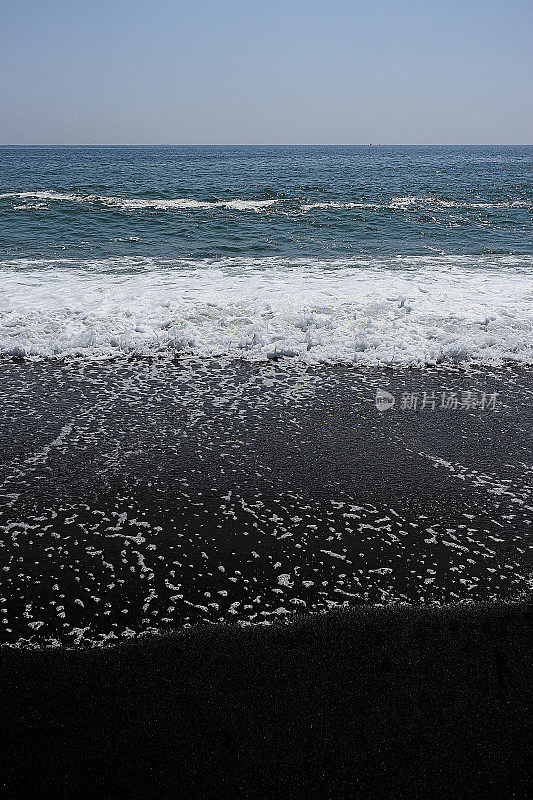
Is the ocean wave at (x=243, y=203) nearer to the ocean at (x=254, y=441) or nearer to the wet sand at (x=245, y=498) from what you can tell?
the ocean at (x=254, y=441)

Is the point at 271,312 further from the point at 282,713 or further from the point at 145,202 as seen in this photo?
the point at 145,202

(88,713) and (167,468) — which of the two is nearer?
(88,713)

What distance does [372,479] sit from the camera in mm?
4082

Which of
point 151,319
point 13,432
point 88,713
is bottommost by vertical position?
point 88,713

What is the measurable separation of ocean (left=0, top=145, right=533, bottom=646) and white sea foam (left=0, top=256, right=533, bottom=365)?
0.14ft

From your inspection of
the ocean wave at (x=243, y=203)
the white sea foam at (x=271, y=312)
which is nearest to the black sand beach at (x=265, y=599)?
the white sea foam at (x=271, y=312)

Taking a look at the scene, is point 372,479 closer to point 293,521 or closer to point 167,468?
point 293,521

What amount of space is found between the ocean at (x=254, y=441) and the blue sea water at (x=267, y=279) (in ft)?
0.20

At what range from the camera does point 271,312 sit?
26.4 feet

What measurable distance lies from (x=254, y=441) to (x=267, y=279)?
240 inches

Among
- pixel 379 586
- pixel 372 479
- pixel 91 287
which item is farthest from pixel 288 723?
pixel 91 287

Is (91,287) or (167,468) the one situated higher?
(91,287)

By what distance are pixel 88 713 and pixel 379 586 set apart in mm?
1561

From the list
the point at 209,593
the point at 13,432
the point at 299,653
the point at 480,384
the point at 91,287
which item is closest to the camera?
the point at 299,653
